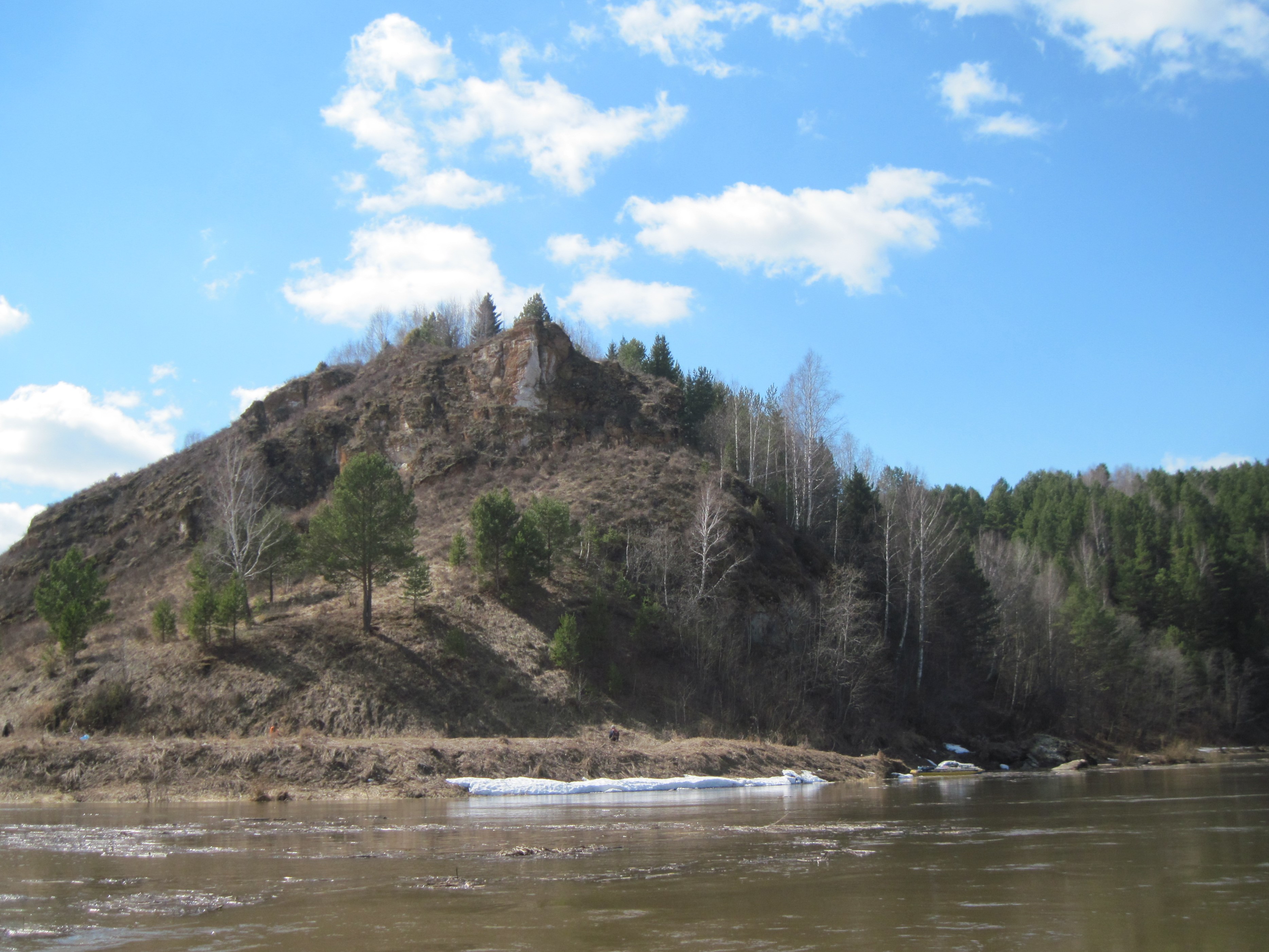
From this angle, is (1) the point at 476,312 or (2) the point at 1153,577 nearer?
(2) the point at 1153,577

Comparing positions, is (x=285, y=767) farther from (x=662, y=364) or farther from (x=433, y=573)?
(x=662, y=364)

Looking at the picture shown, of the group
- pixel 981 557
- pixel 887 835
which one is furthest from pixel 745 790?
pixel 981 557

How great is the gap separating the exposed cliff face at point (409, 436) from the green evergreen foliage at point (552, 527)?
20.4 m

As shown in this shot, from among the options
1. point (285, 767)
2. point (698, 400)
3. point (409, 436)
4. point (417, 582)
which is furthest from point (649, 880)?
point (698, 400)

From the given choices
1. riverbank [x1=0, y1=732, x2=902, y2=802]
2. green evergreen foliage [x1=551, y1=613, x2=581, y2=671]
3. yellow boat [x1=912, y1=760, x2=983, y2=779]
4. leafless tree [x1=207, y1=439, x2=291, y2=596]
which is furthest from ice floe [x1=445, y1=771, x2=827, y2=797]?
leafless tree [x1=207, y1=439, x2=291, y2=596]

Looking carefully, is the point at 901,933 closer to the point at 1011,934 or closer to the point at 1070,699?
the point at 1011,934

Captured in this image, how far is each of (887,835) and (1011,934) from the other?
895 centimetres

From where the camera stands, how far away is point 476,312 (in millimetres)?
118562

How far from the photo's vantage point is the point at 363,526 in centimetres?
4150

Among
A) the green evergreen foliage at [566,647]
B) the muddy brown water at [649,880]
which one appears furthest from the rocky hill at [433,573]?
the muddy brown water at [649,880]

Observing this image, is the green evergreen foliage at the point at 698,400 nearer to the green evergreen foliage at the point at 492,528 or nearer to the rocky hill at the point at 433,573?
the rocky hill at the point at 433,573

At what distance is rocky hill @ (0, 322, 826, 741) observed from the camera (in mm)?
38906

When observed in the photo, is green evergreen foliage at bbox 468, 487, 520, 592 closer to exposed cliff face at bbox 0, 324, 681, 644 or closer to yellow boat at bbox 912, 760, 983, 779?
exposed cliff face at bbox 0, 324, 681, 644

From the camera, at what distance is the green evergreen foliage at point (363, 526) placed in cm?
4134
